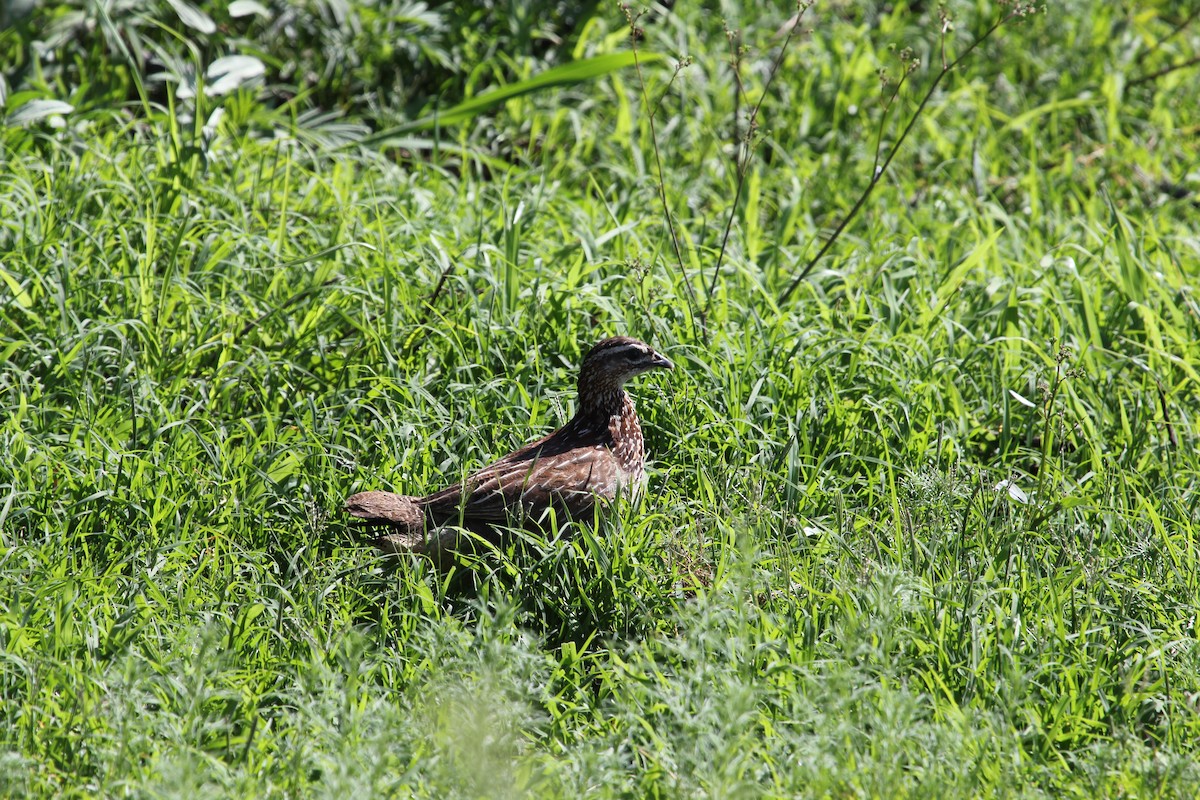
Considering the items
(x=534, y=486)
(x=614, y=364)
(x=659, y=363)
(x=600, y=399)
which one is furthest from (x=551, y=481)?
(x=659, y=363)

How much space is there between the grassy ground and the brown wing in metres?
0.16

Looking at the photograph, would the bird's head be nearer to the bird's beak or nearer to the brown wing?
the bird's beak

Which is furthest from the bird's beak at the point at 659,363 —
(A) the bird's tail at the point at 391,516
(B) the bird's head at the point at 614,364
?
(A) the bird's tail at the point at 391,516

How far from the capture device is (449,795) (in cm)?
316

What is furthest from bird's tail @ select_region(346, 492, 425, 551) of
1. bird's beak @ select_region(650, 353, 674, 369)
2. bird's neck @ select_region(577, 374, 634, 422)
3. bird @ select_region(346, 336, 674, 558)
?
bird's beak @ select_region(650, 353, 674, 369)

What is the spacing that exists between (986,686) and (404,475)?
7.22 ft

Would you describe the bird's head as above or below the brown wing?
above

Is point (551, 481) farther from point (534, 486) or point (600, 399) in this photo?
point (600, 399)

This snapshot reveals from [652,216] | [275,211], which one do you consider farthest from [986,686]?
[275,211]

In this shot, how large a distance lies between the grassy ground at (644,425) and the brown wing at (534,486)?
0.52 feet

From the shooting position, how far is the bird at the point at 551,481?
425 centimetres

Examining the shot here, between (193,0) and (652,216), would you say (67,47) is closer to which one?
(193,0)

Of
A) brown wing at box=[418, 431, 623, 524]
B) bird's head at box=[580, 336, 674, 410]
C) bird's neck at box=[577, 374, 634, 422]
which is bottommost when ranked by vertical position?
brown wing at box=[418, 431, 623, 524]

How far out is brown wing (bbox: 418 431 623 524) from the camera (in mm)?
4305
